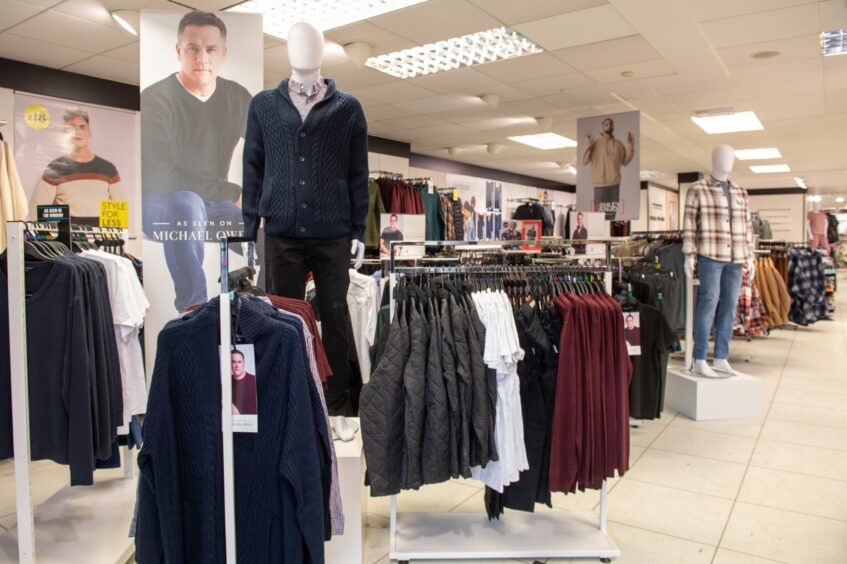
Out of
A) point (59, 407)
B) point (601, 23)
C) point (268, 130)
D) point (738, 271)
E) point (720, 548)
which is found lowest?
point (720, 548)

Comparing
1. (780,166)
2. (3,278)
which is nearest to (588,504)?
(3,278)

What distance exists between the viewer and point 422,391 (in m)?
2.30

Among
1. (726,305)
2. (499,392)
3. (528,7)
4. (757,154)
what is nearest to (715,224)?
(726,305)

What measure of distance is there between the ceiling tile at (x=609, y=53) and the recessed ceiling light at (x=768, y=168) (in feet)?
29.6

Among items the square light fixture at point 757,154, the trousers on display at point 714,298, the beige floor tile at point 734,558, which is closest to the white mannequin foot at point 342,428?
the beige floor tile at point 734,558

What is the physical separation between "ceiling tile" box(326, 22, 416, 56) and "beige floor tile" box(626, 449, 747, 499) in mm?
3817

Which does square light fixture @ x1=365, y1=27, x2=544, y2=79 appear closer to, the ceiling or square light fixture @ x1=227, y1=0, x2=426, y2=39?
the ceiling

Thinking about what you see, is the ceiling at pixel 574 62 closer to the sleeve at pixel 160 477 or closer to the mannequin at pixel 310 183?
the mannequin at pixel 310 183

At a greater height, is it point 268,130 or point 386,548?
point 268,130

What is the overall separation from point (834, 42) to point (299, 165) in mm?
5276

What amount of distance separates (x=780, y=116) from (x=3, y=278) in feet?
29.4

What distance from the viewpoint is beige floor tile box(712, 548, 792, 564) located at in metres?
2.63

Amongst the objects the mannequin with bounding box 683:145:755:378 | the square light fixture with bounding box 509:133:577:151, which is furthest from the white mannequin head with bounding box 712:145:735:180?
the square light fixture with bounding box 509:133:577:151

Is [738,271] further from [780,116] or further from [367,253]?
[780,116]
